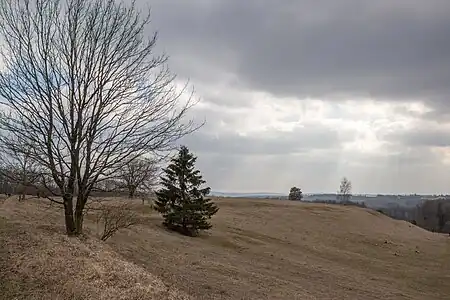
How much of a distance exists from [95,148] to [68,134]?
35.5 inches

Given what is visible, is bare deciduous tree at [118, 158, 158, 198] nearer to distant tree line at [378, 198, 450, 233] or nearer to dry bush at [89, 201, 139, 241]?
dry bush at [89, 201, 139, 241]

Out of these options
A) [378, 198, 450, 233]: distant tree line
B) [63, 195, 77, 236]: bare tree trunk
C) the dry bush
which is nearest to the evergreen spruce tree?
the dry bush

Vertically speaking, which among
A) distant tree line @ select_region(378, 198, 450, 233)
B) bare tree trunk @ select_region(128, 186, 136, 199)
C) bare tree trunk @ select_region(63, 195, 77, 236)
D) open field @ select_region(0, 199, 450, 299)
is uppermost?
distant tree line @ select_region(378, 198, 450, 233)

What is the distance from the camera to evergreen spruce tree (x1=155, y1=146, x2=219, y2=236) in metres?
29.0

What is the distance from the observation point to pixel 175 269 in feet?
54.1

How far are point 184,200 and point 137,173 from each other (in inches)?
534

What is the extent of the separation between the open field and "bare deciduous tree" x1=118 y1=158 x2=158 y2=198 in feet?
6.95

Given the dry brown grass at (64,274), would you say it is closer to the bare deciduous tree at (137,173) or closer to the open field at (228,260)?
the open field at (228,260)

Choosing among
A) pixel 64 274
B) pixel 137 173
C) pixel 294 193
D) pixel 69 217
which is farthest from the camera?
pixel 294 193

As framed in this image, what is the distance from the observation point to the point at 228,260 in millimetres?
21672

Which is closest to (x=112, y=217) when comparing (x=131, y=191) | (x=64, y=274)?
(x=131, y=191)

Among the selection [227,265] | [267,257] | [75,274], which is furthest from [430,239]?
[75,274]

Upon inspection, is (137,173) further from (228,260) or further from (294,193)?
(294,193)

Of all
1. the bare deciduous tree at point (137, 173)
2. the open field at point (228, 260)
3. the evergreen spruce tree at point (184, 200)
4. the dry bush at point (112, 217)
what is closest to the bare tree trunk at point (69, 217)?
the open field at point (228, 260)
